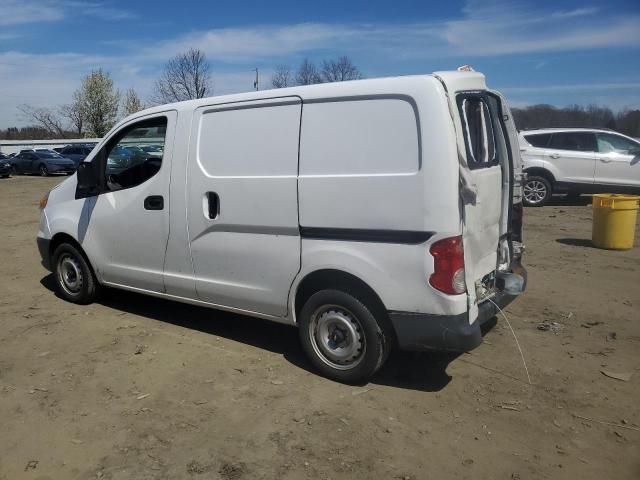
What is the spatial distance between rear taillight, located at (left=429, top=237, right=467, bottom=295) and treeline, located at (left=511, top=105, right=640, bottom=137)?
11.4 m

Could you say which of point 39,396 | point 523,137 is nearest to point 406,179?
point 39,396

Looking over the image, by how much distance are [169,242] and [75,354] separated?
122 cm

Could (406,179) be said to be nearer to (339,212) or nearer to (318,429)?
(339,212)

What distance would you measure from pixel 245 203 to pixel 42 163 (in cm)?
2868

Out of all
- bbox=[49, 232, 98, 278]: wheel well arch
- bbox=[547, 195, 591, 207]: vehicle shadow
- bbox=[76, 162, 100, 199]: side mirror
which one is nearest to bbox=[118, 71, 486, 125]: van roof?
bbox=[76, 162, 100, 199]: side mirror

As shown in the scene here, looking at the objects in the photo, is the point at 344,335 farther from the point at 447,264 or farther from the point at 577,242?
the point at 577,242

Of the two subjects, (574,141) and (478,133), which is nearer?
(478,133)

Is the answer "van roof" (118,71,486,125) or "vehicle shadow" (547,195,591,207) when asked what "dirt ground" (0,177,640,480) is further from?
"vehicle shadow" (547,195,591,207)

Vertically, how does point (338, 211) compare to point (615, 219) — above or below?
above

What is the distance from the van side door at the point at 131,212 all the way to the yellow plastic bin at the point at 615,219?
6.46 m

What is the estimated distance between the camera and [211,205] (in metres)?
4.43

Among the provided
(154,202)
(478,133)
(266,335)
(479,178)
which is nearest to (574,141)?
(478,133)

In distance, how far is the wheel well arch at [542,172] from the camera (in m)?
13.0

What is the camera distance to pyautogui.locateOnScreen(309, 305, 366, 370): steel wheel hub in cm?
386
